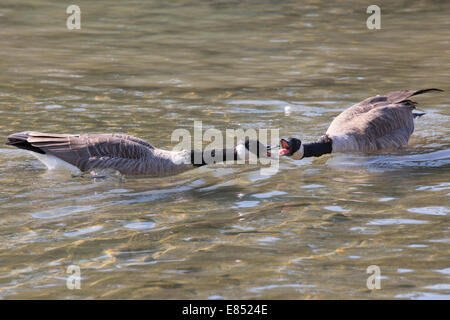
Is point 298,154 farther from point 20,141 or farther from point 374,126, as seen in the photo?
point 20,141

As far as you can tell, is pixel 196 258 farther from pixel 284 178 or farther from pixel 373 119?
pixel 373 119

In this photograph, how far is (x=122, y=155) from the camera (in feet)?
33.7

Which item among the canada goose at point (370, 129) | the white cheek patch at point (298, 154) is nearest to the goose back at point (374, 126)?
the canada goose at point (370, 129)

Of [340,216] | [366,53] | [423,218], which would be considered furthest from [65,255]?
[366,53]

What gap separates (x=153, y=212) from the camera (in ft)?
28.0

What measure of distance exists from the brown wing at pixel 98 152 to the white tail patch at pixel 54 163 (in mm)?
65

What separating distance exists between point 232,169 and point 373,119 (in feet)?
7.94

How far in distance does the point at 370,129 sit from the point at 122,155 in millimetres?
3654

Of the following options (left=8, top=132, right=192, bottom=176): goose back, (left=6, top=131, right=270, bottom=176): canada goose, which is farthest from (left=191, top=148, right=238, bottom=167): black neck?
(left=8, top=132, right=192, bottom=176): goose back

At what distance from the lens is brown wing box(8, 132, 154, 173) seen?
10.2m

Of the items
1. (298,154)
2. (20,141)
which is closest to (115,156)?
(20,141)

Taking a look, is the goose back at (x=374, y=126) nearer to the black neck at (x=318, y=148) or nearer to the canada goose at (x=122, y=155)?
the black neck at (x=318, y=148)

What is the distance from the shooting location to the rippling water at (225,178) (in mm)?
6605

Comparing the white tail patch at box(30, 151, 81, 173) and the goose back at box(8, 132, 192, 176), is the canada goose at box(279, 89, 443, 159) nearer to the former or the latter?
the goose back at box(8, 132, 192, 176)
